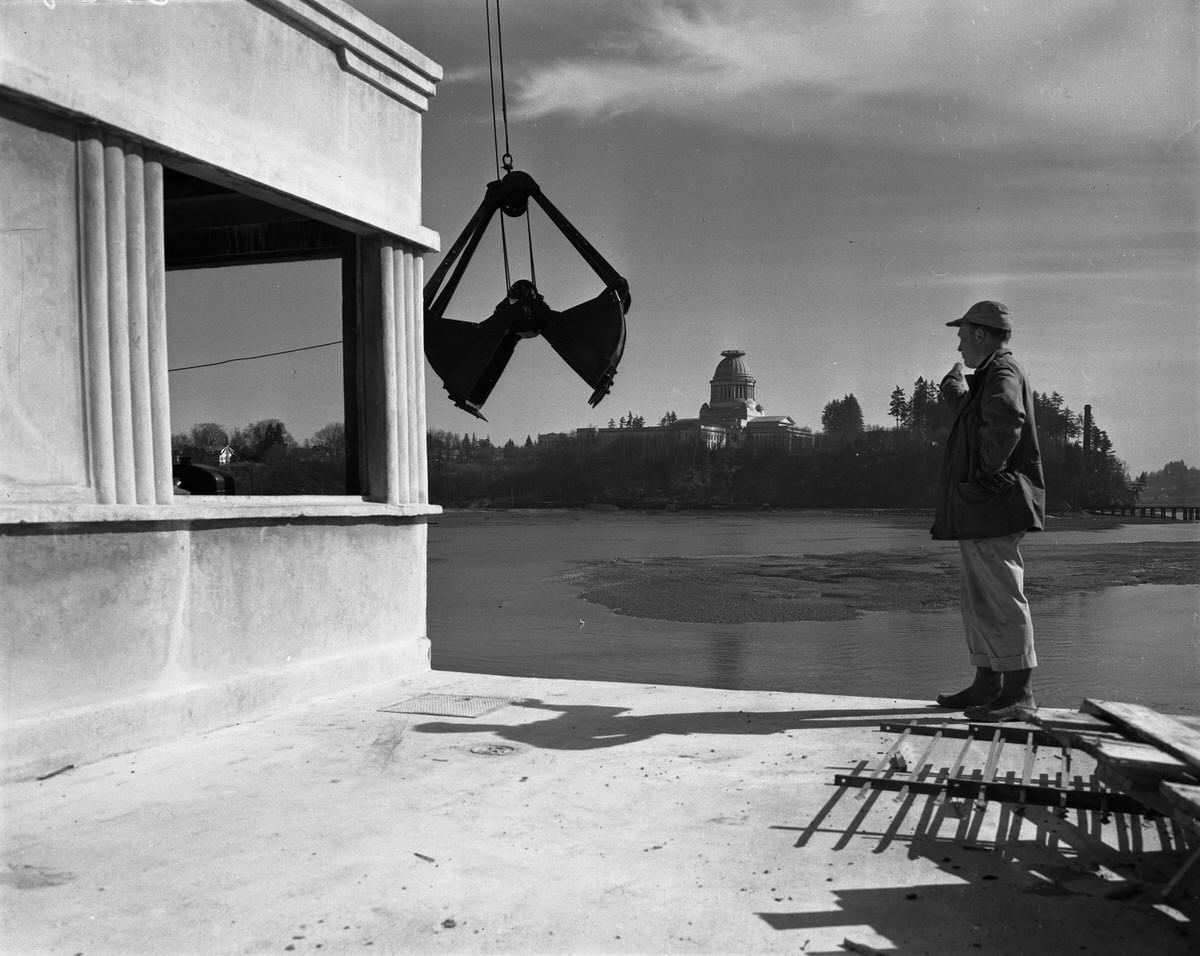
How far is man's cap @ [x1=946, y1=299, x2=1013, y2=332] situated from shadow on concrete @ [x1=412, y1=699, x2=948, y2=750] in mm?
1886

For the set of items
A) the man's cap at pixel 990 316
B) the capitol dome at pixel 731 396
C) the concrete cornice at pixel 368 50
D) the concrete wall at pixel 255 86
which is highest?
the capitol dome at pixel 731 396

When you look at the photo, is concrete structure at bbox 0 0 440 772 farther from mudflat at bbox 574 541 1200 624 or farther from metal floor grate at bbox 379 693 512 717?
mudflat at bbox 574 541 1200 624

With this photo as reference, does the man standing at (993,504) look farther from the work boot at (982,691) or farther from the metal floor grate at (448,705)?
the metal floor grate at (448,705)

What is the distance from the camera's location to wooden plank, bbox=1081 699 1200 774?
3096 millimetres

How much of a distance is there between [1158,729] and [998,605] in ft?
4.76

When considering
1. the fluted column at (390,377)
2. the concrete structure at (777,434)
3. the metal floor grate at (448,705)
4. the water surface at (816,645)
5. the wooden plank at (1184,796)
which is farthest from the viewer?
the concrete structure at (777,434)

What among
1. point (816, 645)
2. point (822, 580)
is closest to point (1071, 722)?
point (816, 645)

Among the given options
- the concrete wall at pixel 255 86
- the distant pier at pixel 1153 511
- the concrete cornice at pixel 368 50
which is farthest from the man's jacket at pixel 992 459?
the distant pier at pixel 1153 511

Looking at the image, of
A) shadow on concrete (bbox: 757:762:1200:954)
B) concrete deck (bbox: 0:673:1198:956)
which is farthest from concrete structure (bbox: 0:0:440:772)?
shadow on concrete (bbox: 757:762:1200:954)

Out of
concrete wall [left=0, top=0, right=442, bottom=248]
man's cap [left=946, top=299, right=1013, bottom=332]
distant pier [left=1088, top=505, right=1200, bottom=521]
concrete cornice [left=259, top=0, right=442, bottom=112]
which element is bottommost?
distant pier [left=1088, top=505, right=1200, bottom=521]

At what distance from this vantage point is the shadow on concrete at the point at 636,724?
15.9 ft

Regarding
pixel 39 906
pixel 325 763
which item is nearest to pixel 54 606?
pixel 325 763

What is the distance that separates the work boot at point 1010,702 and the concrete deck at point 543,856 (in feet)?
1.62

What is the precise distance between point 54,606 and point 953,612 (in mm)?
22517
